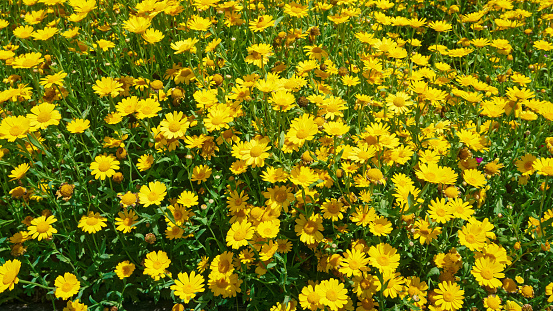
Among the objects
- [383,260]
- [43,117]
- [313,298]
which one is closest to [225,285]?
[313,298]

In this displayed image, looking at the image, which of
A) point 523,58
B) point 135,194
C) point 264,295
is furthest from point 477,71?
point 135,194

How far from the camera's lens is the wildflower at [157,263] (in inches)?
102

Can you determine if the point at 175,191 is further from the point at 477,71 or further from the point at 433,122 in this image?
the point at 477,71

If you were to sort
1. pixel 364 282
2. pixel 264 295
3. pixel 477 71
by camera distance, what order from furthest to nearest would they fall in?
pixel 477 71 → pixel 264 295 → pixel 364 282

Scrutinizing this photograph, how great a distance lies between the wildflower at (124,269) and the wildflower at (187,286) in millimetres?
373

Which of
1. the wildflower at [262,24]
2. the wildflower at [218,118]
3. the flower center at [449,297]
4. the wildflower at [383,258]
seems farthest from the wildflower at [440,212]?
the wildflower at [262,24]

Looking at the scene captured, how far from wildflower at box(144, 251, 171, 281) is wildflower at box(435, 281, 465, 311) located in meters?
1.77

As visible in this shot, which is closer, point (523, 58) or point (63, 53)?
point (63, 53)

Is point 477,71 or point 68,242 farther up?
point 477,71

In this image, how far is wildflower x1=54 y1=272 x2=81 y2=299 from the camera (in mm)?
2633

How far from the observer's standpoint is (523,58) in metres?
4.69

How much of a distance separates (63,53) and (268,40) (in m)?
2.12

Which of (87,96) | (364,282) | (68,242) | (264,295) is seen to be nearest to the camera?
(364,282)

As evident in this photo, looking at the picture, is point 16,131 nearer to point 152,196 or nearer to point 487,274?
point 152,196
